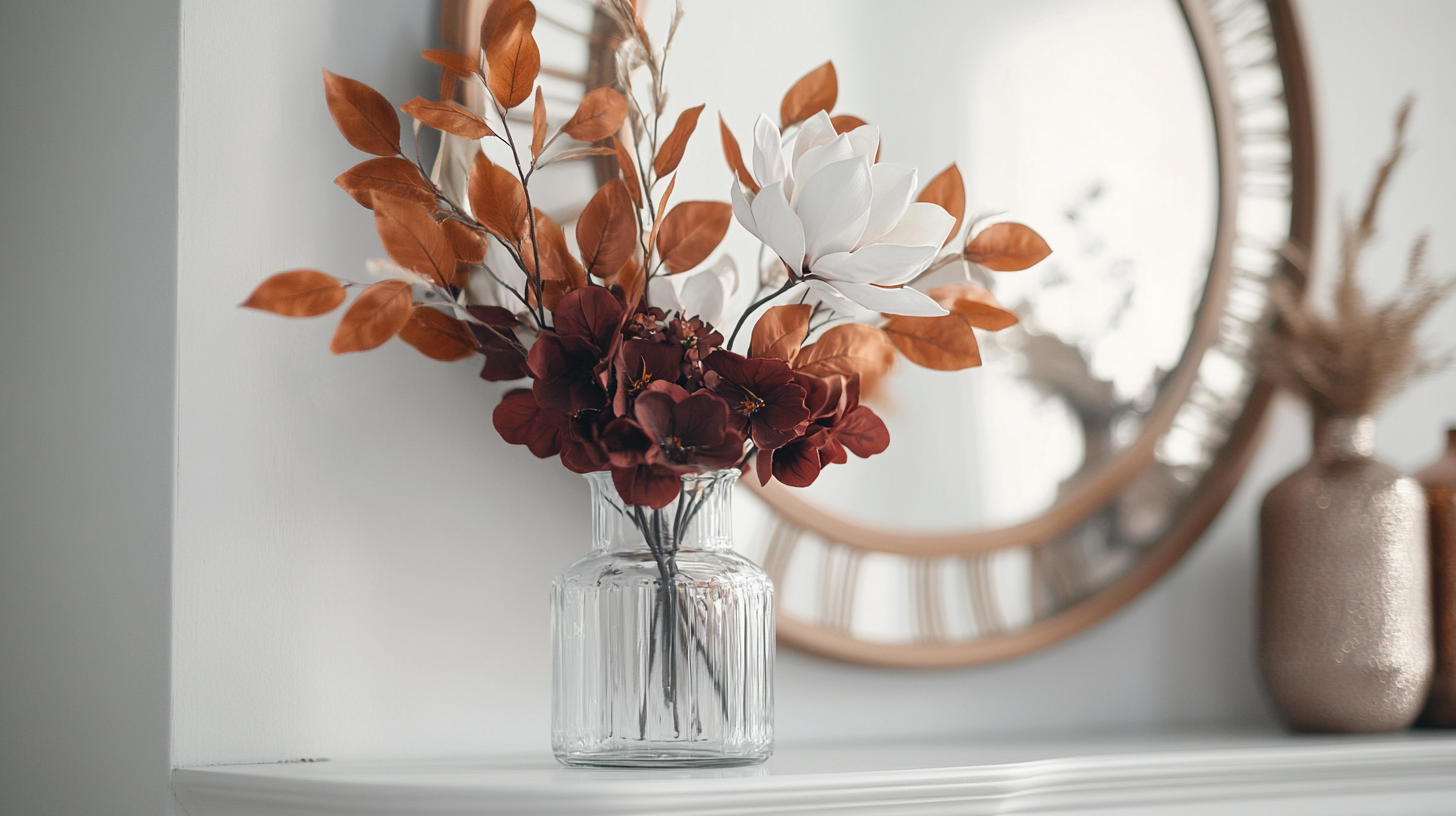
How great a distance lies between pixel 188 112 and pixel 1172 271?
2.83 ft

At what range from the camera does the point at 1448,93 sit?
122cm

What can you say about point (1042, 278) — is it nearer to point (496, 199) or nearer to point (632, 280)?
point (632, 280)

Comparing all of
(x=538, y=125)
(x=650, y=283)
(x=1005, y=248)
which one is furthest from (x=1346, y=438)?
(x=538, y=125)

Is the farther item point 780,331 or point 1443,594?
point 1443,594

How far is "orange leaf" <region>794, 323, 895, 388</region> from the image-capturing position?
739mm

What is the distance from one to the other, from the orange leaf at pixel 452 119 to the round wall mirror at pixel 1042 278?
177 mm

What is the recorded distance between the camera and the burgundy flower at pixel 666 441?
2.03ft

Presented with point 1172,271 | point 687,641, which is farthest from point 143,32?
point 1172,271

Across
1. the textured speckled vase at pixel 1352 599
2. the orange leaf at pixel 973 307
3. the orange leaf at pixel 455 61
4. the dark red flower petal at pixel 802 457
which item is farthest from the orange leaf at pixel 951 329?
the textured speckled vase at pixel 1352 599

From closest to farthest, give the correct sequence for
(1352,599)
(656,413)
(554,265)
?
1. (656,413)
2. (554,265)
3. (1352,599)

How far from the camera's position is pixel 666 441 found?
2.06 ft

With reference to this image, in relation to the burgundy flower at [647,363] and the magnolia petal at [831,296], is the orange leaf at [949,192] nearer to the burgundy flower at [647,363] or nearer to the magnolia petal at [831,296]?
the magnolia petal at [831,296]

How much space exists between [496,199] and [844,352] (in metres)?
0.25

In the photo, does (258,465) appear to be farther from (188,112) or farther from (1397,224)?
(1397,224)
